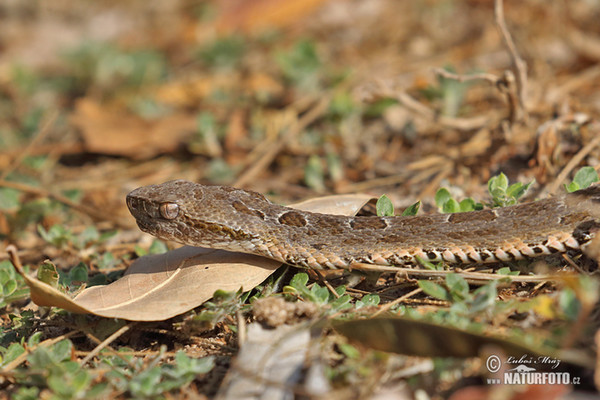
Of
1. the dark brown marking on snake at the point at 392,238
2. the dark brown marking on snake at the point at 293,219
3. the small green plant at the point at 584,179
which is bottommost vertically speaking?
Result: the dark brown marking on snake at the point at 392,238

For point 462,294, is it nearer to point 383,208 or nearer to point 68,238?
point 383,208

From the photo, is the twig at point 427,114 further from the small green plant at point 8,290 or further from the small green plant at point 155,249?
the small green plant at point 8,290

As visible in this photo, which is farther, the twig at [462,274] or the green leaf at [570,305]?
the twig at [462,274]

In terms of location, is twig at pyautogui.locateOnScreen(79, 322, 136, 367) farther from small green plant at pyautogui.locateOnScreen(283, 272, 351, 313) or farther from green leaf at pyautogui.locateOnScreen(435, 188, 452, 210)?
green leaf at pyautogui.locateOnScreen(435, 188, 452, 210)

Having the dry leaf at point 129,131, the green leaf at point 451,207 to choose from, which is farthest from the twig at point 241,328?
the dry leaf at point 129,131

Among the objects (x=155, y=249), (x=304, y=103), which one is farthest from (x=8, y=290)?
(x=304, y=103)

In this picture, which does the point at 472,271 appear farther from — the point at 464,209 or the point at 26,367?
the point at 26,367

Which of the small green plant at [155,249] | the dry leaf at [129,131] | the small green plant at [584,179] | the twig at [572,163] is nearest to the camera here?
the small green plant at [584,179]
